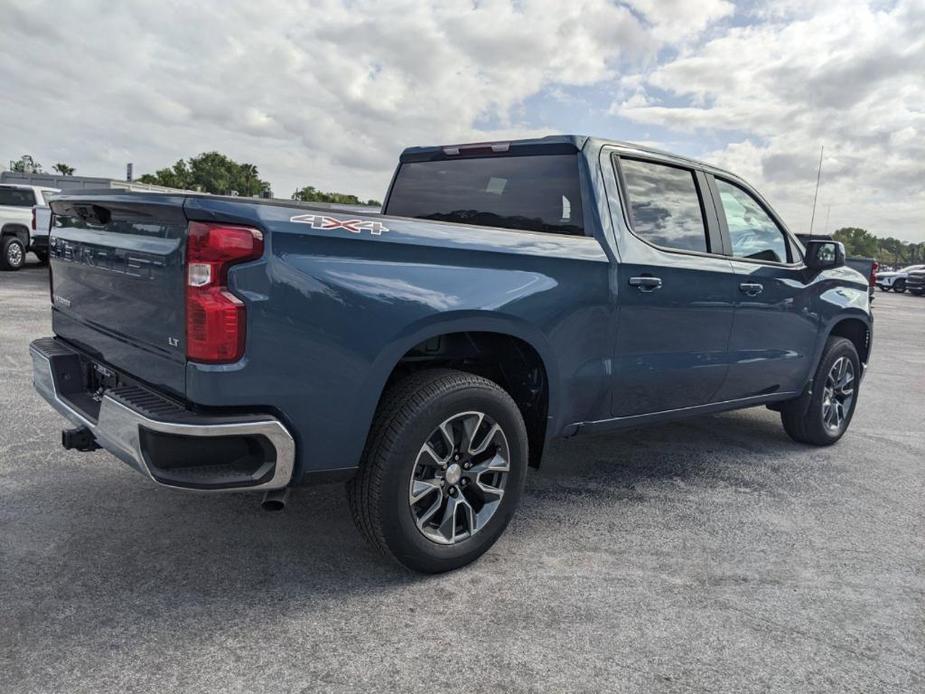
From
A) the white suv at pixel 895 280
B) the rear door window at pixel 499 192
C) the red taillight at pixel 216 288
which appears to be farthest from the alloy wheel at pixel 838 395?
the white suv at pixel 895 280

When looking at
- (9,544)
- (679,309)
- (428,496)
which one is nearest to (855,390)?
(679,309)

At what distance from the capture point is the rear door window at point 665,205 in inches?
153

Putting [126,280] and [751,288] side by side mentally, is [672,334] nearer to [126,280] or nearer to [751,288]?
[751,288]

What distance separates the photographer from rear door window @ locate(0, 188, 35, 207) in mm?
16375

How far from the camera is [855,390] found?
A: 18.5 feet

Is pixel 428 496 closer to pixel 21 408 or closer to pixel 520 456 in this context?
pixel 520 456

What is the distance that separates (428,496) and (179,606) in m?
1.03

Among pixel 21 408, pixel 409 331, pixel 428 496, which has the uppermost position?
pixel 409 331

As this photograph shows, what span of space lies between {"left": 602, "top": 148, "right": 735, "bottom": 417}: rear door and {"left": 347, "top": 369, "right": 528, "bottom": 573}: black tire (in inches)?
36.4

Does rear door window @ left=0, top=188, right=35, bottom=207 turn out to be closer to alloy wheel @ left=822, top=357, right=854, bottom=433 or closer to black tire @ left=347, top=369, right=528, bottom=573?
black tire @ left=347, top=369, right=528, bottom=573

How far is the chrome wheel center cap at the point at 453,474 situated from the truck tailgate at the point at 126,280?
1.12 m

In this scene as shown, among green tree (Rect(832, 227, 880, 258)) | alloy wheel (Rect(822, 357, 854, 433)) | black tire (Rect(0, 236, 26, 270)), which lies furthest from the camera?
green tree (Rect(832, 227, 880, 258))

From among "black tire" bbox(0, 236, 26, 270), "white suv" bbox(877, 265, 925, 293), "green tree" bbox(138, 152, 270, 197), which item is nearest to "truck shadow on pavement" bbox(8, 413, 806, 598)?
"black tire" bbox(0, 236, 26, 270)

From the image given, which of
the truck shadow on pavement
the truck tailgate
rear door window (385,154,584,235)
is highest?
rear door window (385,154,584,235)
